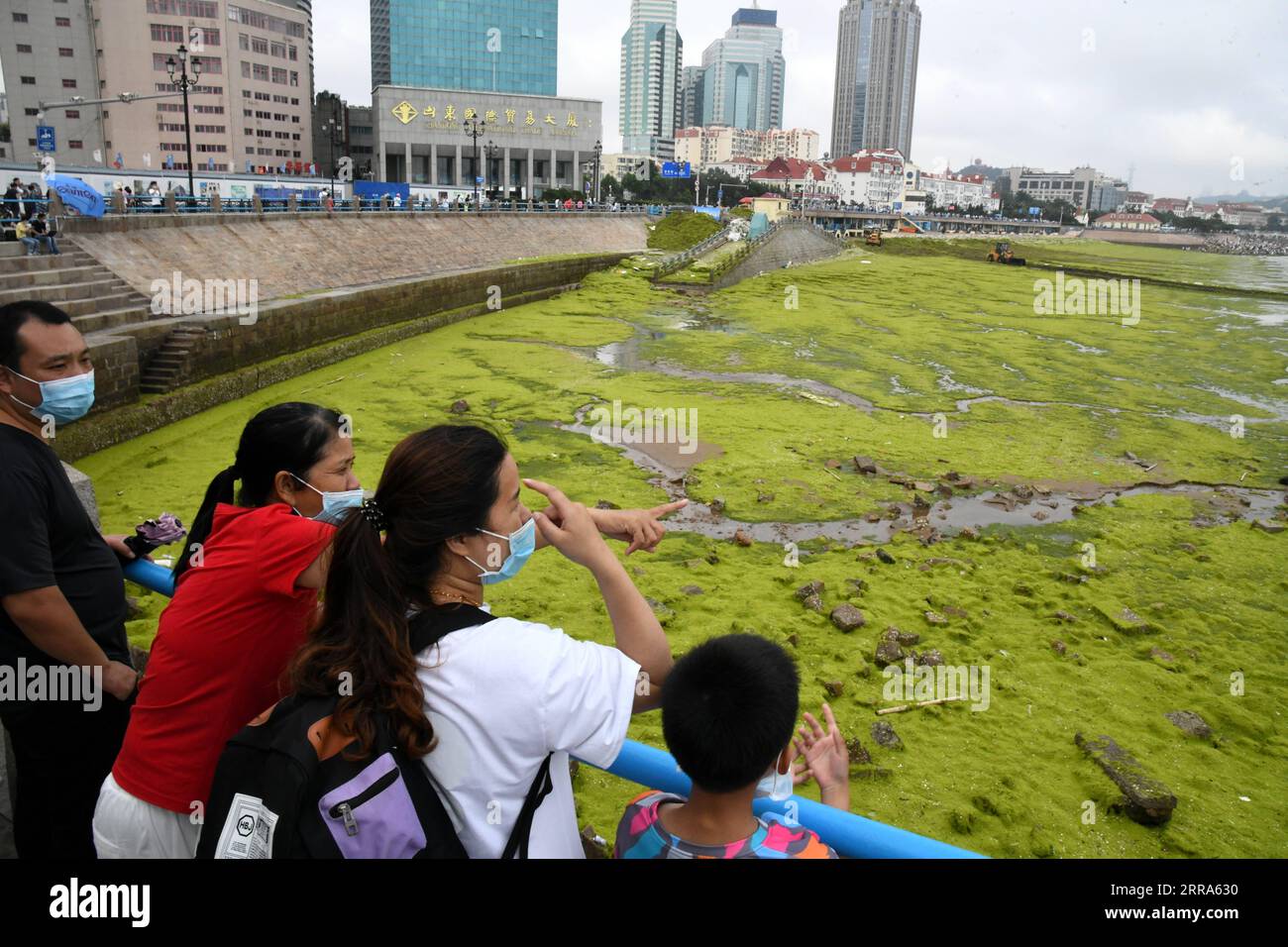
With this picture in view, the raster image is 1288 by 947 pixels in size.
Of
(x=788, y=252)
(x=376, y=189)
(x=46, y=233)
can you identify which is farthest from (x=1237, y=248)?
(x=46, y=233)

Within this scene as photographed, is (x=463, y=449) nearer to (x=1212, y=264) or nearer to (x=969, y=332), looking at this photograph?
(x=969, y=332)

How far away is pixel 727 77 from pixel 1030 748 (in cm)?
17589

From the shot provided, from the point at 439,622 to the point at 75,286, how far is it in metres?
12.9

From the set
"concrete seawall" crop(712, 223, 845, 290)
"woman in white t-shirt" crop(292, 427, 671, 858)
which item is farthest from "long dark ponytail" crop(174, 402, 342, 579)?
"concrete seawall" crop(712, 223, 845, 290)

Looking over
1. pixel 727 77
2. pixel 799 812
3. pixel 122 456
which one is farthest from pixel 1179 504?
pixel 727 77

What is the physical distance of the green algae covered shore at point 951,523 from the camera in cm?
429

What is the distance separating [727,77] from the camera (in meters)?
163

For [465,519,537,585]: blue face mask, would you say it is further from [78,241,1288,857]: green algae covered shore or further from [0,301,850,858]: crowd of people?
[78,241,1288,857]: green algae covered shore

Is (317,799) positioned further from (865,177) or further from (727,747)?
(865,177)

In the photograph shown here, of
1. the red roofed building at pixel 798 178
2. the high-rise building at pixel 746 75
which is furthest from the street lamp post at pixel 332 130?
the high-rise building at pixel 746 75

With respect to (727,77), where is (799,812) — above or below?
below

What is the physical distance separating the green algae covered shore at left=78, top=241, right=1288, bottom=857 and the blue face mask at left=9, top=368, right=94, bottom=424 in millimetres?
2468

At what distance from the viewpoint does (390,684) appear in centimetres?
137

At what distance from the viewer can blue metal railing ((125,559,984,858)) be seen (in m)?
1.34
